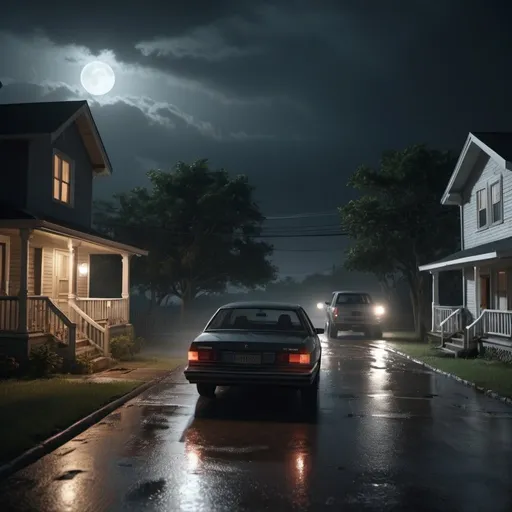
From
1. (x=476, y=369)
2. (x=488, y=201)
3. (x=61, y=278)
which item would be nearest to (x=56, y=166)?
(x=61, y=278)

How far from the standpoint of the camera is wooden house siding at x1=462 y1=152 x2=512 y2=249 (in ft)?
71.5

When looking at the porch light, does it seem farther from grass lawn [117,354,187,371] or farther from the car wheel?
the car wheel

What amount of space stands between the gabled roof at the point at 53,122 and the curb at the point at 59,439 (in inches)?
356

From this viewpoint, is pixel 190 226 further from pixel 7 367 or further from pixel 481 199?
pixel 7 367

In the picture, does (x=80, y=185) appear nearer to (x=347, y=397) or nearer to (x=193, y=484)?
(x=347, y=397)

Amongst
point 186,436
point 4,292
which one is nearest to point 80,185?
point 4,292

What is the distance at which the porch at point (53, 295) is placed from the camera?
1559 centimetres

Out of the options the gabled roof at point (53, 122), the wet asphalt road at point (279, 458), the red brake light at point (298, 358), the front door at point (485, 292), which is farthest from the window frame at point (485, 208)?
the red brake light at point (298, 358)

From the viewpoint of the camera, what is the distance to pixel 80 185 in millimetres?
22219

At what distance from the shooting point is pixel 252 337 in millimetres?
10820

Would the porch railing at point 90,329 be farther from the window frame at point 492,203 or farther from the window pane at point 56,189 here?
the window frame at point 492,203

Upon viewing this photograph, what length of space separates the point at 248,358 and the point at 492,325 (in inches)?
506

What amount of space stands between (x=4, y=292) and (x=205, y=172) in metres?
25.8

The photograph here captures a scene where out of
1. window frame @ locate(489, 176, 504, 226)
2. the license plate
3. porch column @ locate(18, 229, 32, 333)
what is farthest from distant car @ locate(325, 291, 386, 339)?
the license plate
